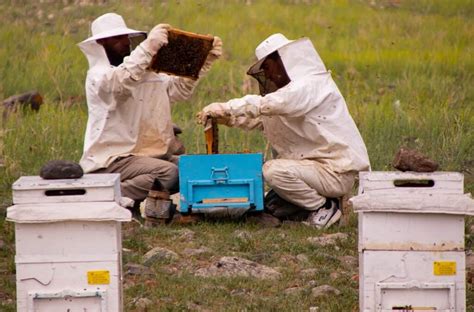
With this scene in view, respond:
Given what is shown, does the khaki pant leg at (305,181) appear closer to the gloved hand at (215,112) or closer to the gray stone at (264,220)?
the gray stone at (264,220)

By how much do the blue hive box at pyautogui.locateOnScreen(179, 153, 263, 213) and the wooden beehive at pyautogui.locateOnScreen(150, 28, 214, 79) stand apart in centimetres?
77

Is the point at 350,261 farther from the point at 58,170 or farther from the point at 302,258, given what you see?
the point at 58,170

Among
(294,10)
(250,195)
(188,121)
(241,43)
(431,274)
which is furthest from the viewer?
(294,10)

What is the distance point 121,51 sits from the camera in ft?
27.4

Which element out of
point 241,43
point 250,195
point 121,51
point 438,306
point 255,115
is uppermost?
point 241,43

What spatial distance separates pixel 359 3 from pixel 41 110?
286 inches

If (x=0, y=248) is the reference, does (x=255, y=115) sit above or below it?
above

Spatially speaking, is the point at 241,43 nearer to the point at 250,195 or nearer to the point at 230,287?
the point at 250,195

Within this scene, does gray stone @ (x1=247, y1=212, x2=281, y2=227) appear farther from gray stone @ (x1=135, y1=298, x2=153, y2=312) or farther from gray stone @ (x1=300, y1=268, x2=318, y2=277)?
gray stone @ (x1=135, y1=298, x2=153, y2=312)

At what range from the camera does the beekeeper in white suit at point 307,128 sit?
318 inches

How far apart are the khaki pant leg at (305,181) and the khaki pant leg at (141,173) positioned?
27.9 inches

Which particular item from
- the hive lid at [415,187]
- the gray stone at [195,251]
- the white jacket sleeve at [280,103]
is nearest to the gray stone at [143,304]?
the gray stone at [195,251]

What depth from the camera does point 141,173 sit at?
8.34m

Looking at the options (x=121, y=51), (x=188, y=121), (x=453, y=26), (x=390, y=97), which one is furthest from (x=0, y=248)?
(x=453, y=26)
